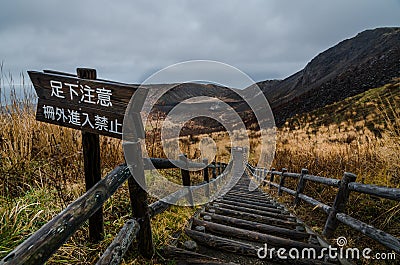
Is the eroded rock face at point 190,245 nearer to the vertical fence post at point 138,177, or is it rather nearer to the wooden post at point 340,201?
the vertical fence post at point 138,177

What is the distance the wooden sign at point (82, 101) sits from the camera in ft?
5.39

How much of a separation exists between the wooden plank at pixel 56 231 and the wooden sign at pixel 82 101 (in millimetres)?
424

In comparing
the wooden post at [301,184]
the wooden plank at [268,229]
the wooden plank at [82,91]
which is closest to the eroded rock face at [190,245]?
the wooden plank at [268,229]

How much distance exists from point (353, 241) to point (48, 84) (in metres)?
3.43

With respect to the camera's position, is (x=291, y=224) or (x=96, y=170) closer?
(x=96, y=170)

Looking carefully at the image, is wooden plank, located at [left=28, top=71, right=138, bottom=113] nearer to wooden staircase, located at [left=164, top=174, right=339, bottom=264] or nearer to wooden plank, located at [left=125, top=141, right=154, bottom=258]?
wooden plank, located at [left=125, top=141, right=154, bottom=258]

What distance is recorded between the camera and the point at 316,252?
230cm

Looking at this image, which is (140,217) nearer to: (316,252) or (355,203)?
(316,252)

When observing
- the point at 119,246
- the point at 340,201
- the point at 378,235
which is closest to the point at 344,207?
the point at 340,201

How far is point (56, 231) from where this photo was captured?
1048mm

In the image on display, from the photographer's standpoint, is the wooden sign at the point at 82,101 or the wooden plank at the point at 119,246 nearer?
the wooden plank at the point at 119,246

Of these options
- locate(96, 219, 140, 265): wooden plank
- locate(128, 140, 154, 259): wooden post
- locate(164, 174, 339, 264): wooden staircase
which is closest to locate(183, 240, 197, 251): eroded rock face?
locate(164, 174, 339, 264): wooden staircase

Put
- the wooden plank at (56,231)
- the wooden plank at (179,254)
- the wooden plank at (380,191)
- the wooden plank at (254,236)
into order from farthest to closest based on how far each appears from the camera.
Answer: the wooden plank at (254,236)
the wooden plank at (179,254)
the wooden plank at (380,191)
the wooden plank at (56,231)

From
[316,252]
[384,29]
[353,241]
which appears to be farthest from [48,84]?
[384,29]
